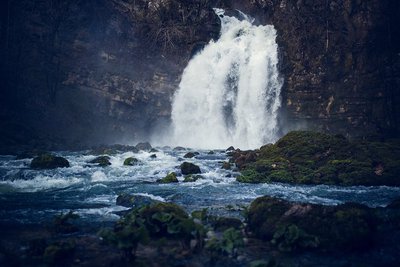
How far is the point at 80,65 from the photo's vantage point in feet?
159

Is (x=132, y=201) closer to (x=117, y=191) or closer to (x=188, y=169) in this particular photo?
(x=117, y=191)

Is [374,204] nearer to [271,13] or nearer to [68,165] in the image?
[68,165]

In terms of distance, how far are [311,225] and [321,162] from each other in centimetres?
1530

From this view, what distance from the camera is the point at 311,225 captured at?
11.8 meters

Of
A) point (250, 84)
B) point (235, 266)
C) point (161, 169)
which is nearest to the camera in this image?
point (235, 266)

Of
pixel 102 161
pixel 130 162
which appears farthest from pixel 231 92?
pixel 102 161

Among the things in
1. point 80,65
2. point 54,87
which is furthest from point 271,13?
point 54,87

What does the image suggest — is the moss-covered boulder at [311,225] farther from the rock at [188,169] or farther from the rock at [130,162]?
the rock at [130,162]

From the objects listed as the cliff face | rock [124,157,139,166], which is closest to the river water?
rock [124,157,139,166]

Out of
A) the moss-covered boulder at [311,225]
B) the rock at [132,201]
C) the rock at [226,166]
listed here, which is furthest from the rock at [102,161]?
the moss-covered boulder at [311,225]

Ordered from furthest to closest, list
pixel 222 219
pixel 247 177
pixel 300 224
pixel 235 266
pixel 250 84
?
pixel 250 84 < pixel 247 177 < pixel 222 219 < pixel 300 224 < pixel 235 266

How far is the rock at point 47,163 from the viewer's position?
85.4 feet

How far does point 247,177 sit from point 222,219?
9.95m

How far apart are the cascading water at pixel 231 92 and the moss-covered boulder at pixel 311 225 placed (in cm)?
3304
